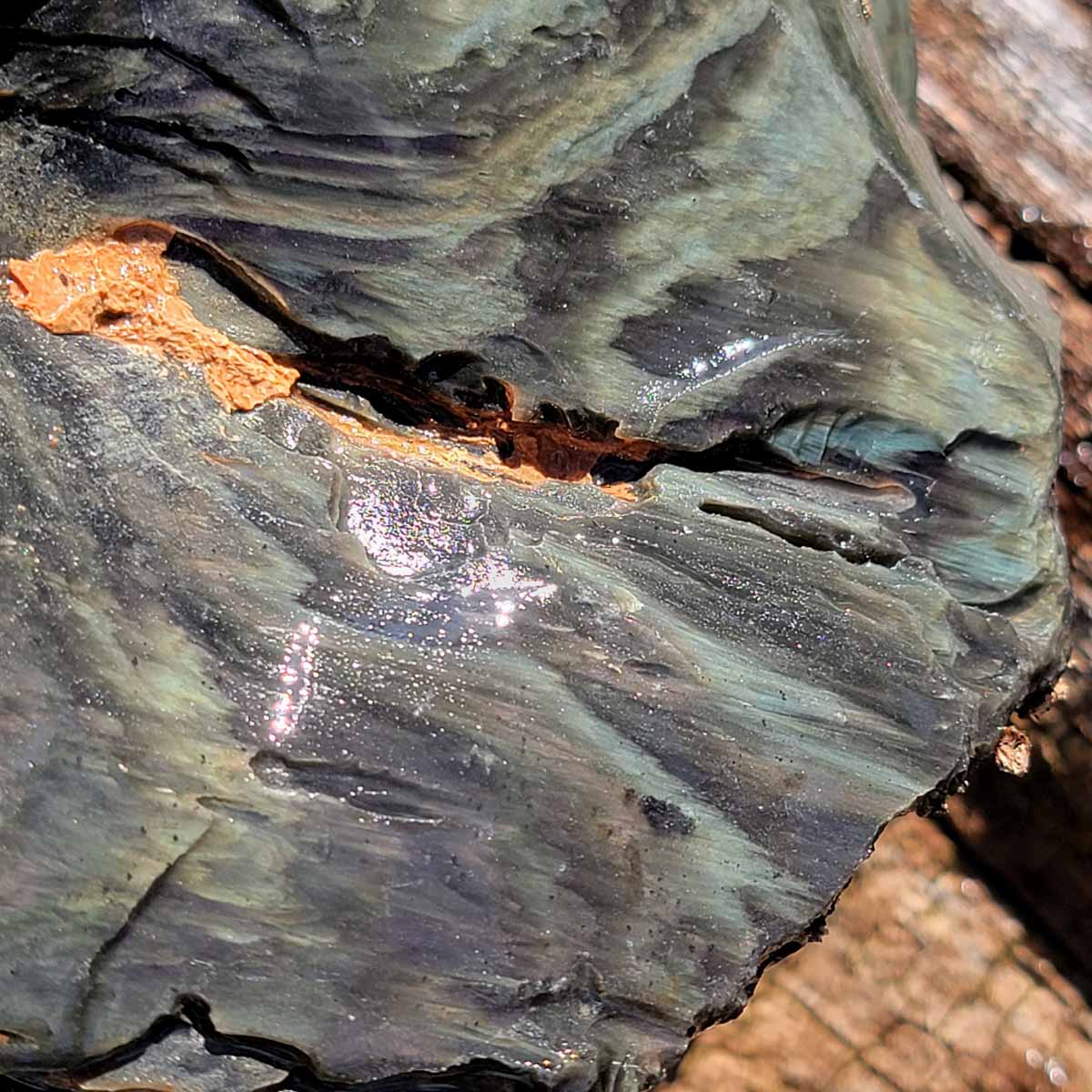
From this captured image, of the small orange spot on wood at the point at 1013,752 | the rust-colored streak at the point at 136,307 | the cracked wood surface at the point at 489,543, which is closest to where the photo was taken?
the cracked wood surface at the point at 489,543

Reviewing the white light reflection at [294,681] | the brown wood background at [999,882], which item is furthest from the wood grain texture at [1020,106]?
the white light reflection at [294,681]

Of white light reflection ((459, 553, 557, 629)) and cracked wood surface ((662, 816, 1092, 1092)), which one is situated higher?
white light reflection ((459, 553, 557, 629))

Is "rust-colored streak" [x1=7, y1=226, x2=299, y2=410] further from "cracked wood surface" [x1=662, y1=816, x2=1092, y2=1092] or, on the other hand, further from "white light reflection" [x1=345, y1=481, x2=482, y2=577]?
"cracked wood surface" [x1=662, y1=816, x2=1092, y2=1092]

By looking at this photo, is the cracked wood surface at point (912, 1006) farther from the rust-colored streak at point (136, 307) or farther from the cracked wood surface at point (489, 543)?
the rust-colored streak at point (136, 307)

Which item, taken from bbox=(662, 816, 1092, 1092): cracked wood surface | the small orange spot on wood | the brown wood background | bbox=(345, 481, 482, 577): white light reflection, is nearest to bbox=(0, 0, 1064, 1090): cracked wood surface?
bbox=(345, 481, 482, 577): white light reflection

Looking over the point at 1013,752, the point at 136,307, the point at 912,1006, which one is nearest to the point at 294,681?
the point at 136,307
